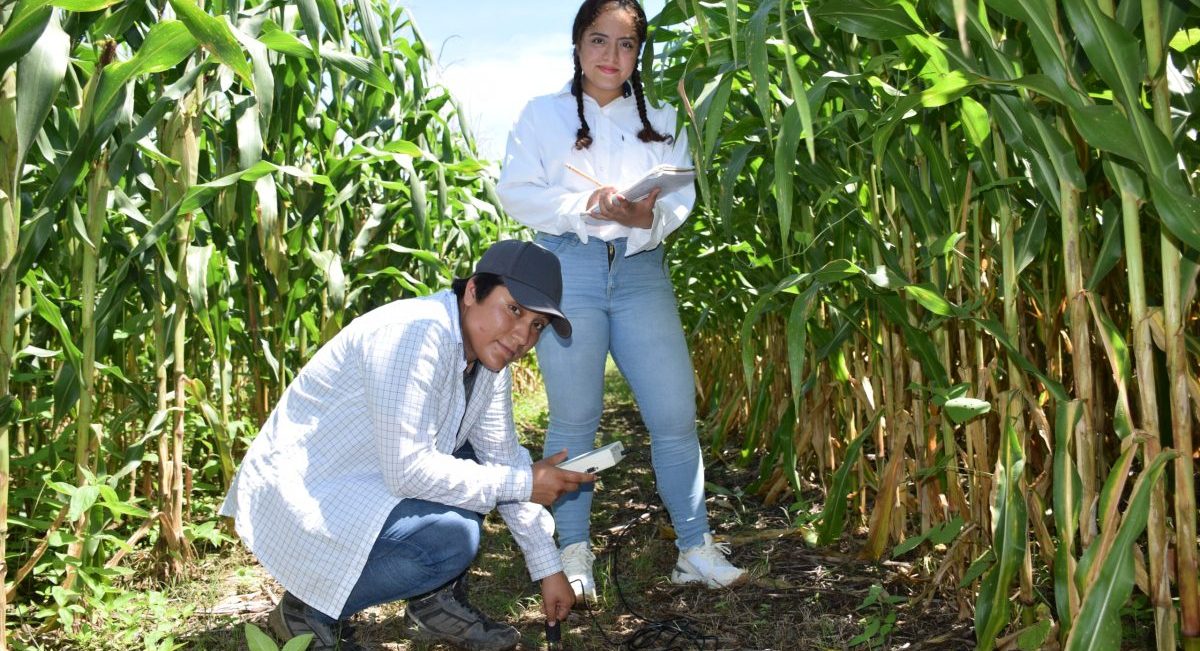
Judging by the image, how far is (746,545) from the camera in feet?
11.3

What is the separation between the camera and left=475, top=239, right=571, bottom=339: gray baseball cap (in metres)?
2.20

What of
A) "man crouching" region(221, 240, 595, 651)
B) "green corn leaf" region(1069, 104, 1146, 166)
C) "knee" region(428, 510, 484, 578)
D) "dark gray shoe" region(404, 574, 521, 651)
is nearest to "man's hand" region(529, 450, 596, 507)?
"man crouching" region(221, 240, 595, 651)

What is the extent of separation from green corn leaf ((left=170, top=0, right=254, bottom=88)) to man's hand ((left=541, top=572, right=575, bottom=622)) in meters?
1.36

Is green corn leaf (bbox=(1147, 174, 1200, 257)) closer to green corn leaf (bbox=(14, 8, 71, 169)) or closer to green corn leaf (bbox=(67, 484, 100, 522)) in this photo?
green corn leaf (bbox=(14, 8, 71, 169))

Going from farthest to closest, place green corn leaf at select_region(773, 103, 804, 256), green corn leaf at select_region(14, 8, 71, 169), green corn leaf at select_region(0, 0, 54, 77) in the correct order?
green corn leaf at select_region(14, 8, 71, 169) < green corn leaf at select_region(0, 0, 54, 77) < green corn leaf at select_region(773, 103, 804, 256)

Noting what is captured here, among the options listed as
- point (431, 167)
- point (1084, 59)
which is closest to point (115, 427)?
point (431, 167)

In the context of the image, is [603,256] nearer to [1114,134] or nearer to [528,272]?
[528,272]

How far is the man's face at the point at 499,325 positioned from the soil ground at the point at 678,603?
0.82 metres

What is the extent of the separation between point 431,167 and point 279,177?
700 millimetres

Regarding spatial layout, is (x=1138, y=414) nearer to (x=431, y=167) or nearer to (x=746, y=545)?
(x=746, y=545)

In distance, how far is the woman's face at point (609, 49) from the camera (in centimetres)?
267

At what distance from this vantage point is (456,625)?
2590 mm

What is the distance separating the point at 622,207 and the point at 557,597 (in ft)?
3.26

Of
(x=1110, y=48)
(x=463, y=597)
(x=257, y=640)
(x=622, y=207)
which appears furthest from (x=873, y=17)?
(x=463, y=597)
